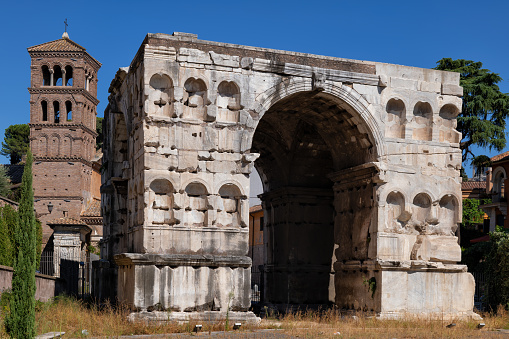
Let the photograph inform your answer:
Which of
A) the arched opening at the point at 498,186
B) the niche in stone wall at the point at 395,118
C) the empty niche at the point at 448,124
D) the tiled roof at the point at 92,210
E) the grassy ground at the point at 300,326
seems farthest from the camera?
the tiled roof at the point at 92,210

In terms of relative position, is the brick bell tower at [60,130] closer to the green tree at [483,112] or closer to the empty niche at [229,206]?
the green tree at [483,112]

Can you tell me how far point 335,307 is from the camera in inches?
729

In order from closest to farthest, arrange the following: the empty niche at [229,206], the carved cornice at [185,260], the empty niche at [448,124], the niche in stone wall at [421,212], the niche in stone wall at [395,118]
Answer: the carved cornice at [185,260]
the empty niche at [229,206]
the niche in stone wall at [421,212]
the niche in stone wall at [395,118]
the empty niche at [448,124]

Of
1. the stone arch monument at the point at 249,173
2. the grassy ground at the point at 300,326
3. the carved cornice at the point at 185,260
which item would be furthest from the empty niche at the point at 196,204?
the grassy ground at the point at 300,326

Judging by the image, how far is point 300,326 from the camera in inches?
600

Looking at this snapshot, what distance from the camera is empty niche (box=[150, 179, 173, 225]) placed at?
15.3 meters

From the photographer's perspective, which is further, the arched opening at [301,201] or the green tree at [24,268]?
the arched opening at [301,201]

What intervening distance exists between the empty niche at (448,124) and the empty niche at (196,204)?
6277 mm

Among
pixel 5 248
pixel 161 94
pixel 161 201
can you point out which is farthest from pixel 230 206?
pixel 5 248

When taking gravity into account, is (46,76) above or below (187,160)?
above

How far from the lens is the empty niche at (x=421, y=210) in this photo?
17141mm

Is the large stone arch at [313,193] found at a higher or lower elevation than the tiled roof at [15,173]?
lower

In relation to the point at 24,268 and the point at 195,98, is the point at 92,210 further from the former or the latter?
the point at 24,268

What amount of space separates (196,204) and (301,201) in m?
6.09
